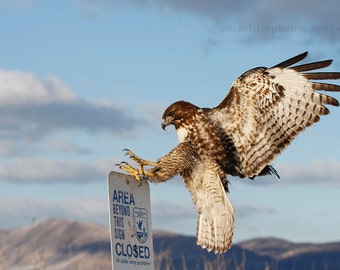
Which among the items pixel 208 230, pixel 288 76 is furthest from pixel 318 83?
pixel 208 230

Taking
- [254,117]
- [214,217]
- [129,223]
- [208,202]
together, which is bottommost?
[129,223]

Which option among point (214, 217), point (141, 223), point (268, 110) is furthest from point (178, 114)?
point (141, 223)

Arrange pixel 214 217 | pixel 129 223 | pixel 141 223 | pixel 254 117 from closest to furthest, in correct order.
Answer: pixel 129 223
pixel 141 223
pixel 214 217
pixel 254 117

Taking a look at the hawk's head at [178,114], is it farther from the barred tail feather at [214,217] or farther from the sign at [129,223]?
the sign at [129,223]

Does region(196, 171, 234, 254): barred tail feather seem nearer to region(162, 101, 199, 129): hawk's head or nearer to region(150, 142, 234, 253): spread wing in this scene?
region(150, 142, 234, 253): spread wing

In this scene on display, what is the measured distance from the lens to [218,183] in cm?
665

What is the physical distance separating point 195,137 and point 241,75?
643 millimetres

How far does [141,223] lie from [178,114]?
2285 mm

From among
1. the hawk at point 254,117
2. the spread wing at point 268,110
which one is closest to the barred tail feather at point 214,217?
the hawk at point 254,117

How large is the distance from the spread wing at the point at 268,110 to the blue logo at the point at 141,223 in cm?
229

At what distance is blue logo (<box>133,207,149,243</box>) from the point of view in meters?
4.71

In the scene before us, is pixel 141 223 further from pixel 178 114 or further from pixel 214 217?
pixel 178 114

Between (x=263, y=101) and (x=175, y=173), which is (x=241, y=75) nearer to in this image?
(x=263, y=101)

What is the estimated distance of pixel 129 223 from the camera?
4.65 metres
